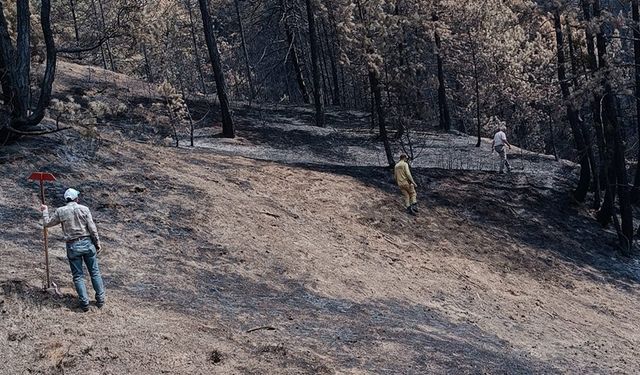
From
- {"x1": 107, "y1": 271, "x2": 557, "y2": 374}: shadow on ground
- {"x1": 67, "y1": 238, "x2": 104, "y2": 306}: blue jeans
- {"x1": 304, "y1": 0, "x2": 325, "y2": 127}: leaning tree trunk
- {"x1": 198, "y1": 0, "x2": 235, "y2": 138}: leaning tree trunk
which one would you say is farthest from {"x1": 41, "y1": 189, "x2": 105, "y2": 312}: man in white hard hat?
{"x1": 304, "y1": 0, "x2": 325, "y2": 127}: leaning tree trunk

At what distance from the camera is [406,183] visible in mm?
16969

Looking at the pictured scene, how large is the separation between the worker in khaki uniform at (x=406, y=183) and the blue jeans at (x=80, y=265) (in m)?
10.3

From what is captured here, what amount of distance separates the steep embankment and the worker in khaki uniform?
0.39 meters

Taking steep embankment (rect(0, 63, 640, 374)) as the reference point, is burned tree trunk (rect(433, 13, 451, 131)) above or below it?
above

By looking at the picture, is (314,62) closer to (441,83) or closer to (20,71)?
(441,83)

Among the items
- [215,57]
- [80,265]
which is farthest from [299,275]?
[215,57]

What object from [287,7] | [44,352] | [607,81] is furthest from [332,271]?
[287,7]

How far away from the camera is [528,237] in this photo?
18.1m

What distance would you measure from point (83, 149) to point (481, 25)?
19.5m

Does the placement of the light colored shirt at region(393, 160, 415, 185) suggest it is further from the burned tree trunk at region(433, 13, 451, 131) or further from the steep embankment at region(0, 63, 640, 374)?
the burned tree trunk at region(433, 13, 451, 131)

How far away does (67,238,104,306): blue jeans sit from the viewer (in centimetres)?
773

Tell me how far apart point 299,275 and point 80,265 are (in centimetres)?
445

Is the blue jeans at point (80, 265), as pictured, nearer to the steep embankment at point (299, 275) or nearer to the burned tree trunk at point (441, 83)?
the steep embankment at point (299, 275)

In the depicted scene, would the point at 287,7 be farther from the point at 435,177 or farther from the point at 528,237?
the point at 528,237
